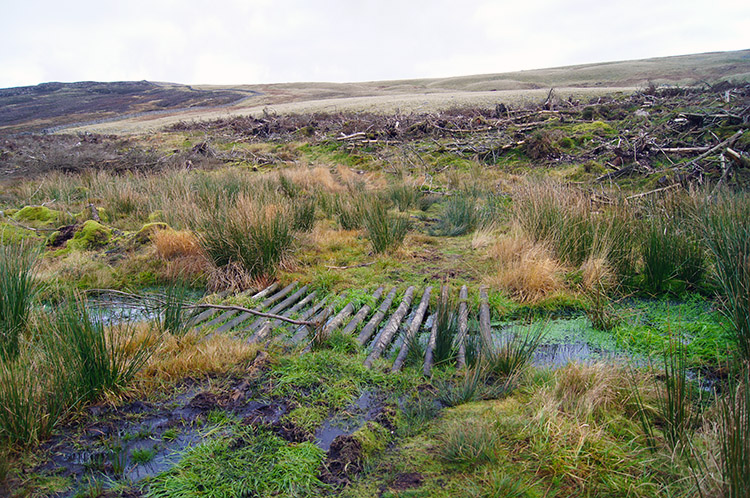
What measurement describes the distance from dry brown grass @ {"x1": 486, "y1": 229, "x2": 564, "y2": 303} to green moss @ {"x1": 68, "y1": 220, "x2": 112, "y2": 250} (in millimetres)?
5692

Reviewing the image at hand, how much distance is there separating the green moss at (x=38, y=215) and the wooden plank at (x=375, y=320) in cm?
644

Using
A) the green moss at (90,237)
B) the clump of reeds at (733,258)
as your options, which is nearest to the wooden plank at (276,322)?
the clump of reeds at (733,258)

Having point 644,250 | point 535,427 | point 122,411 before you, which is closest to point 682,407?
point 535,427

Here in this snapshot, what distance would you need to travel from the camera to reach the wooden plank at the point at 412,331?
3420 millimetres

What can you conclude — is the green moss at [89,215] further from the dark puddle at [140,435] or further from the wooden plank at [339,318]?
the dark puddle at [140,435]

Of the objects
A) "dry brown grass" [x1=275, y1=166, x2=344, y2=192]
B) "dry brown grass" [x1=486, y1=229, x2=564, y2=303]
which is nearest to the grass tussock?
"dry brown grass" [x1=486, y1=229, x2=564, y2=303]

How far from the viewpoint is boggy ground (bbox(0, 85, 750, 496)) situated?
2289 millimetres

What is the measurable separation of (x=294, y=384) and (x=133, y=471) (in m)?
1.10

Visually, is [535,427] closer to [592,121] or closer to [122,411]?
[122,411]

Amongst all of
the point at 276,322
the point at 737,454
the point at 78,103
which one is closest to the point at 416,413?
the point at 737,454

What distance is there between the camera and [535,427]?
2459 millimetres

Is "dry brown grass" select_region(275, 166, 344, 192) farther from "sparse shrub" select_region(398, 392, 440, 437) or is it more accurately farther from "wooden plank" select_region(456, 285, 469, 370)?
"sparse shrub" select_region(398, 392, 440, 437)

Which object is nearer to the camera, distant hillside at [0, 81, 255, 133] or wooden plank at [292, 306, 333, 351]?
wooden plank at [292, 306, 333, 351]

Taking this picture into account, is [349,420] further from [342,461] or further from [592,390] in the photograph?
[592,390]
